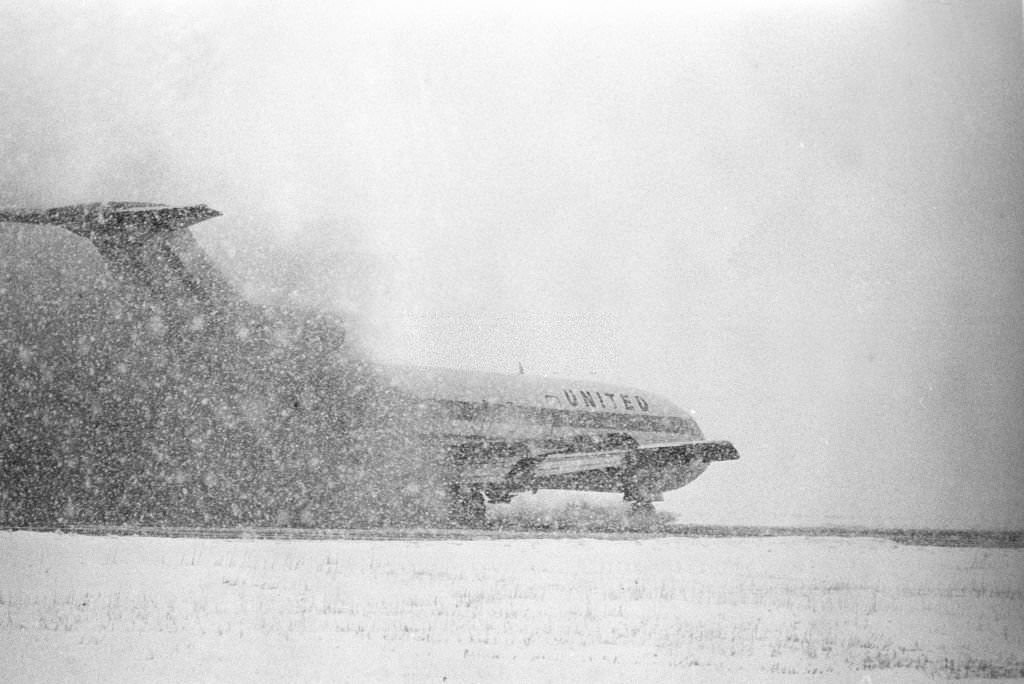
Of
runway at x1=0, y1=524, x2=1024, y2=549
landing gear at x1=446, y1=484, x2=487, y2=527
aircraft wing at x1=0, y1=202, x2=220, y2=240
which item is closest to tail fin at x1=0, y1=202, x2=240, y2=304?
aircraft wing at x1=0, y1=202, x2=220, y2=240

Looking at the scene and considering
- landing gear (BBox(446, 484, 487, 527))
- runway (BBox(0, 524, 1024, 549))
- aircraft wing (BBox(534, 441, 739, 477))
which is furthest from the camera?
landing gear (BBox(446, 484, 487, 527))

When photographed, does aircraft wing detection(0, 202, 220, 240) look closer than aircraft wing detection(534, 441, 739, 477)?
Yes

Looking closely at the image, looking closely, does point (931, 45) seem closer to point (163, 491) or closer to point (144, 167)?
point (144, 167)

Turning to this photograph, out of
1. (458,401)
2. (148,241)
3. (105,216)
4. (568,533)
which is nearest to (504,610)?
(568,533)

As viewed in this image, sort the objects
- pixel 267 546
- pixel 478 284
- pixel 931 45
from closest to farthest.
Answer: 1. pixel 267 546
2. pixel 478 284
3. pixel 931 45

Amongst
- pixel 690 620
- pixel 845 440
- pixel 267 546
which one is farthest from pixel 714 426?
pixel 267 546

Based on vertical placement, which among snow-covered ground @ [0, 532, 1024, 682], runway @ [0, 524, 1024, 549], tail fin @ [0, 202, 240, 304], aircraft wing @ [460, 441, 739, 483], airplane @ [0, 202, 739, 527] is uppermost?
tail fin @ [0, 202, 240, 304]

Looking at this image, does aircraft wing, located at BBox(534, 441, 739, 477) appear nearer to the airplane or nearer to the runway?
the airplane

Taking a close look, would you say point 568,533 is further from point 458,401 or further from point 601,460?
point 601,460
